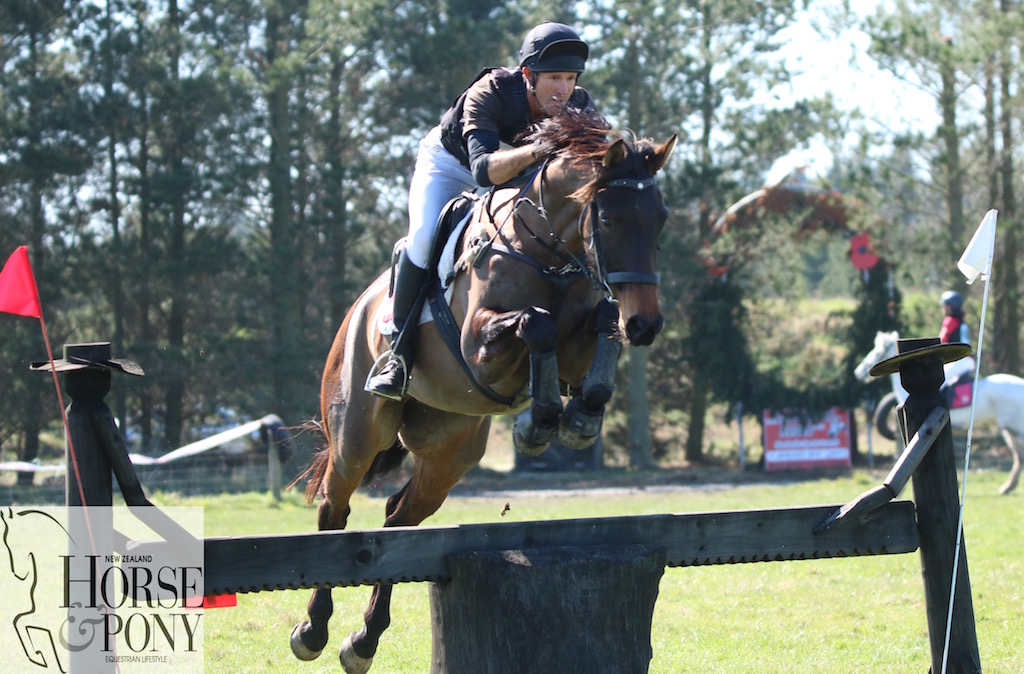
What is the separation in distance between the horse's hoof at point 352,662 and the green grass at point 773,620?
0.20m

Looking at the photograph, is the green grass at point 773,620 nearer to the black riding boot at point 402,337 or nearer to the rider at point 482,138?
the black riding boot at point 402,337

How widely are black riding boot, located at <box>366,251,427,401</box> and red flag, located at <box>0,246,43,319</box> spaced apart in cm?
144

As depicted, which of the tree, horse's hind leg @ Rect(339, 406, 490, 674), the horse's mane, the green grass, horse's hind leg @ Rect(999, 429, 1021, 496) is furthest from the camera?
the tree

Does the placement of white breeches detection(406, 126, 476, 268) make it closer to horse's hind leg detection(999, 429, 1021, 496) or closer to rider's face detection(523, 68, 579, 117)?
rider's face detection(523, 68, 579, 117)

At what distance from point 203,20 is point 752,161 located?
10228 millimetres

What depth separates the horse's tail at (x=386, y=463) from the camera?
5773 mm

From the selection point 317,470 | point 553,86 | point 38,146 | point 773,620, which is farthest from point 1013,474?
point 38,146

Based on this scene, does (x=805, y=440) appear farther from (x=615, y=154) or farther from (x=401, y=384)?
(x=615, y=154)

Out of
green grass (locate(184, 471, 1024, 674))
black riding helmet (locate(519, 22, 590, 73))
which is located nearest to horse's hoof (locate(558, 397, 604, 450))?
green grass (locate(184, 471, 1024, 674))

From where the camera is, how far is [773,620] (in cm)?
595

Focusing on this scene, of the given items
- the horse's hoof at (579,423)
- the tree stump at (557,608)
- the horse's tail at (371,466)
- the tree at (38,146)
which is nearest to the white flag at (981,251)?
the horse's hoof at (579,423)

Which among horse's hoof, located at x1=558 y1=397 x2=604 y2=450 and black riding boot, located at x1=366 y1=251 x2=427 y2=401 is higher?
black riding boot, located at x1=366 y1=251 x2=427 y2=401

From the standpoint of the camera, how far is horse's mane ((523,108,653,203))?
4145mm

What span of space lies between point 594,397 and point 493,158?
112cm
